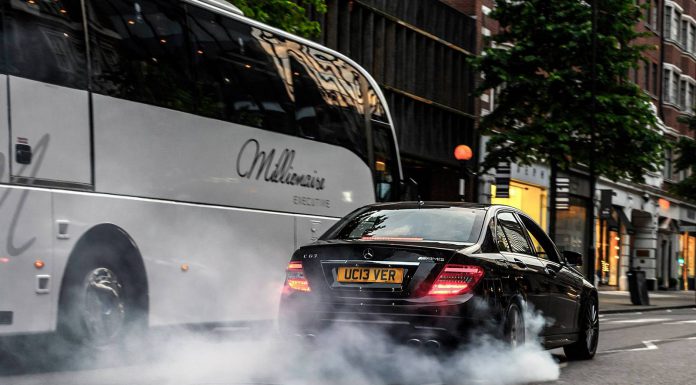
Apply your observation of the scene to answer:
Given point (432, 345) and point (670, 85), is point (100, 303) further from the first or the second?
point (670, 85)

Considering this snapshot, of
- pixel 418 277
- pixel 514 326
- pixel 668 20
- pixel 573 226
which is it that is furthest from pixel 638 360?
pixel 668 20

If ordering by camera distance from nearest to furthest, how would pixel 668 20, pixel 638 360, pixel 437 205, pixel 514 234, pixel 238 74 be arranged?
pixel 437 205 → pixel 514 234 → pixel 638 360 → pixel 238 74 → pixel 668 20

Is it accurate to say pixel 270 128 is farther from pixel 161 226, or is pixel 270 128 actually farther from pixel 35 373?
pixel 35 373

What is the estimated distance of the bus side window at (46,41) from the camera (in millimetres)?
8656

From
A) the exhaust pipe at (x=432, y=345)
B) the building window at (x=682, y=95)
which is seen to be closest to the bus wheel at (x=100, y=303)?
the exhaust pipe at (x=432, y=345)

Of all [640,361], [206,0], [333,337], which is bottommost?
[640,361]

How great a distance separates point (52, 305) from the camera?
8953 mm

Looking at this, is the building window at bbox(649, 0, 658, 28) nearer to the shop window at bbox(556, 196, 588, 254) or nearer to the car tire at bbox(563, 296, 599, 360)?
the shop window at bbox(556, 196, 588, 254)

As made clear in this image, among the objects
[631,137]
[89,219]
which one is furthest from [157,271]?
[631,137]

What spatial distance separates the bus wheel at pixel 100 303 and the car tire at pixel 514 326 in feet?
11.3

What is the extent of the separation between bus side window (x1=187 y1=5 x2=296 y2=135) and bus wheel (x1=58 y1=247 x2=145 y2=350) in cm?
206

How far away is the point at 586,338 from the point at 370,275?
3902 mm

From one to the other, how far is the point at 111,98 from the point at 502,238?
3553 mm

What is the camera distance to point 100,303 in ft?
32.1
